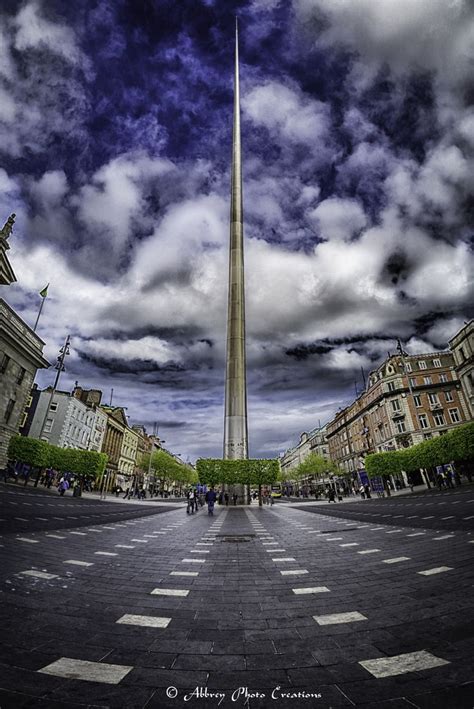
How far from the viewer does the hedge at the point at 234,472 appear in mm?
44812

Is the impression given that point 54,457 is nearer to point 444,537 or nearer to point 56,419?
point 56,419

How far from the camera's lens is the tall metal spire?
5200cm

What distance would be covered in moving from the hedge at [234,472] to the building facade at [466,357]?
29.9m

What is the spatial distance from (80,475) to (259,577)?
150 ft

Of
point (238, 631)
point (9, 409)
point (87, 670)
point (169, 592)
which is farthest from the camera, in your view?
point (9, 409)

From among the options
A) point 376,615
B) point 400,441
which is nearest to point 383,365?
point 400,441

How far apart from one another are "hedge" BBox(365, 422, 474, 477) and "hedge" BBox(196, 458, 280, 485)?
14.6 metres

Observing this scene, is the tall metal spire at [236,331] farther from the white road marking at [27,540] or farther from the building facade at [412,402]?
the white road marking at [27,540]

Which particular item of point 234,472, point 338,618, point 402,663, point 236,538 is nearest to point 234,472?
point 234,472

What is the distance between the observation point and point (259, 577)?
6.77m

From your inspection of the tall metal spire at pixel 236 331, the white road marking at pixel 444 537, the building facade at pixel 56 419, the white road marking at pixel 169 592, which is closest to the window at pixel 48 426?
the building facade at pixel 56 419

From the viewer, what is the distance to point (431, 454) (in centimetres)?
3922

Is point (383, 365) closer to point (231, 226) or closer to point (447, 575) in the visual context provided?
point (231, 226)

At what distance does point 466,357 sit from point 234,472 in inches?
1423
